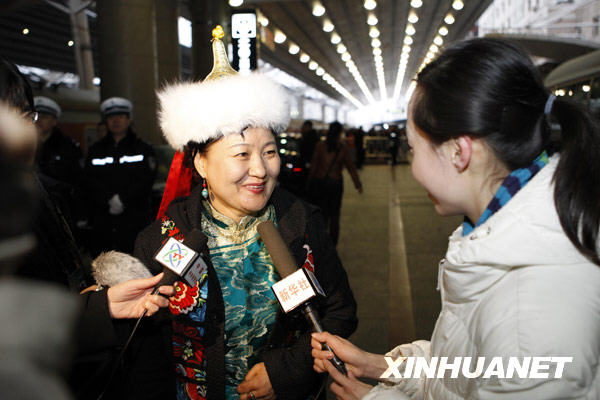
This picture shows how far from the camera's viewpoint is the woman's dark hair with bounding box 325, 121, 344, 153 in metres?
7.87

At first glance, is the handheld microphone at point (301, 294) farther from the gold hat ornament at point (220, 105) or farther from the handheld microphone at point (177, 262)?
the gold hat ornament at point (220, 105)

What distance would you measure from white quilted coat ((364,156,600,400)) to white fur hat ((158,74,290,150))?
1.08m

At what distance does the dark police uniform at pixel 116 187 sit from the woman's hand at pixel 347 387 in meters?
3.95

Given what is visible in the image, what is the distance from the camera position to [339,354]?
1.45 meters

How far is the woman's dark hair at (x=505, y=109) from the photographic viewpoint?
1.17 metres

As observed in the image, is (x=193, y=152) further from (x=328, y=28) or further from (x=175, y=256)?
(x=328, y=28)

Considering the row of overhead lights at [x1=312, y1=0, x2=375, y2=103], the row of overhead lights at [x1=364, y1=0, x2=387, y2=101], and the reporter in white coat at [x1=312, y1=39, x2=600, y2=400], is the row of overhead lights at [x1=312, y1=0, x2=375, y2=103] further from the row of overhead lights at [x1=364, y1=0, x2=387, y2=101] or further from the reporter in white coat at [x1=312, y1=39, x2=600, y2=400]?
the reporter in white coat at [x1=312, y1=39, x2=600, y2=400]

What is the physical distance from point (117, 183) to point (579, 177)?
15.6 feet

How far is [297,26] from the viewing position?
20500mm

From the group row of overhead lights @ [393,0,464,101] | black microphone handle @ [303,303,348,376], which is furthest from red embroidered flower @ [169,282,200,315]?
row of overhead lights @ [393,0,464,101]

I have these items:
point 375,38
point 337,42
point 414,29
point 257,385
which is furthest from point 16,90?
point 337,42

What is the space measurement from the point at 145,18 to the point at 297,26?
11.8m

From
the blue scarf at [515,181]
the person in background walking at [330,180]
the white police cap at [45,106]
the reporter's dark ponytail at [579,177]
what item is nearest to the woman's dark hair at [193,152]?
the blue scarf at [515,181]

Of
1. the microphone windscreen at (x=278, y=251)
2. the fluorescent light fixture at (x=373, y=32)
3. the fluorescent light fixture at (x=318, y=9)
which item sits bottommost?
the microphone windscreen at (x=278, y=251)
